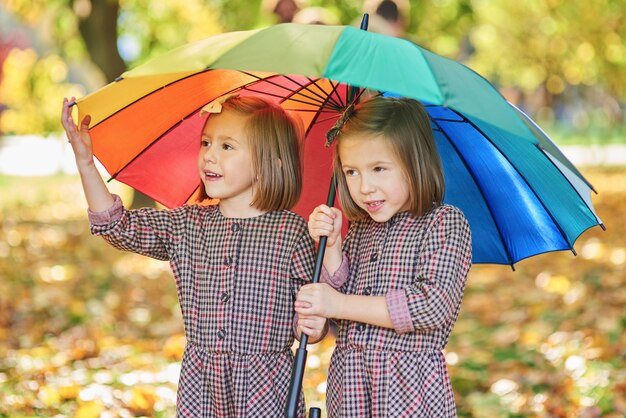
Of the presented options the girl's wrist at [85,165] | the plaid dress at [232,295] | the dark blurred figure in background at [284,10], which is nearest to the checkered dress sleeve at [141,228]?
the plaid dress at [232,295]

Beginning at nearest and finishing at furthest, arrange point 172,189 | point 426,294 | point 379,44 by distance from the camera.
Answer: point 379,44
point 426,294
point 172,189

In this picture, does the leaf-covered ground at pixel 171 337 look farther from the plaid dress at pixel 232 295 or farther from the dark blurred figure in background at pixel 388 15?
the dark blurred figure in background at pixel 388 15

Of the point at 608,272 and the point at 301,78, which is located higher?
the point at 608,272

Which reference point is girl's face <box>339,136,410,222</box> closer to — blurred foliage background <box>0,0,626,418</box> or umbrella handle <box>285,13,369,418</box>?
umbrella handle <box>285,13,369,418</box>

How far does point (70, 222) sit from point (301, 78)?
10097 mm

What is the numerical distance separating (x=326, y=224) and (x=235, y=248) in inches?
12.0

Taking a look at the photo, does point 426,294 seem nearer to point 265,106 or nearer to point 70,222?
point 265,106

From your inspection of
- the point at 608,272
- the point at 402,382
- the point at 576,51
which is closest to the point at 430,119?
the point at 402,382

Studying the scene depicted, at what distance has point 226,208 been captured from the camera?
3246mm

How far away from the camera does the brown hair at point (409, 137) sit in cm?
299

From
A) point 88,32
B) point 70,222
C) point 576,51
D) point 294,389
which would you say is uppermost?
point 576,51

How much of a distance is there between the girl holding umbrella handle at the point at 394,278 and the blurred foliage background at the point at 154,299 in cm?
176

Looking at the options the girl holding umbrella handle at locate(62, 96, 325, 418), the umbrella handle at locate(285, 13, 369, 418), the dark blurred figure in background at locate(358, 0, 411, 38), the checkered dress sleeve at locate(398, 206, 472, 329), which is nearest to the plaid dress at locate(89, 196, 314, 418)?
the girl holding umbrella handle at locate(62, 96, 325, 418)

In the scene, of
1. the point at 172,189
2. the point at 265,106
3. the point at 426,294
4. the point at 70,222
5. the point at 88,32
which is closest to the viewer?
the point at 426,294
